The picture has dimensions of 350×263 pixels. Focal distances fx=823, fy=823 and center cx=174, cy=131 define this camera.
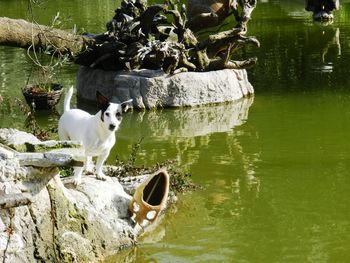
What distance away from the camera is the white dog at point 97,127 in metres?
7.98

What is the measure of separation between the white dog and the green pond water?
1.01 metres

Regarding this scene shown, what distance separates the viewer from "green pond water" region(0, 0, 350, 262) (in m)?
8.19

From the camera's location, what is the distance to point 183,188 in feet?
31.9

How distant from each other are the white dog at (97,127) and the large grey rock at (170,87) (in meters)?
5.81

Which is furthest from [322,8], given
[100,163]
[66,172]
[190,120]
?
[100,163]

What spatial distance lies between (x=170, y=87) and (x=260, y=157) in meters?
3.49

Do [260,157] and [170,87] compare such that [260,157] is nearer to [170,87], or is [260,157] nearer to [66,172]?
[66,172]

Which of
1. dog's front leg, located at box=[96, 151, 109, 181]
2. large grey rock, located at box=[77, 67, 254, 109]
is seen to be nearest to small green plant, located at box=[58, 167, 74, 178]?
dog's front leg, located at box=[96, 151, 109, 181]

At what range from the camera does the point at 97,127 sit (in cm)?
811

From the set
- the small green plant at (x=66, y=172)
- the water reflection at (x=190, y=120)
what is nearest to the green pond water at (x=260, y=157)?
the water reflection at (x=190, y=120)

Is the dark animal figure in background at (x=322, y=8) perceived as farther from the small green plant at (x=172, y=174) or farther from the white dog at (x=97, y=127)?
the white dog at (x=97, y=127)

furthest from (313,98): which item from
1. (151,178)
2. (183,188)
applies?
(151,178)

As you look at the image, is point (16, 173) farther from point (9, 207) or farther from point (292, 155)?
point (292, 155)

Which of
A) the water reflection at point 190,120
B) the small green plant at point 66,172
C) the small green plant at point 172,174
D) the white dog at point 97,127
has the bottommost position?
the water reflection at point 190,120
